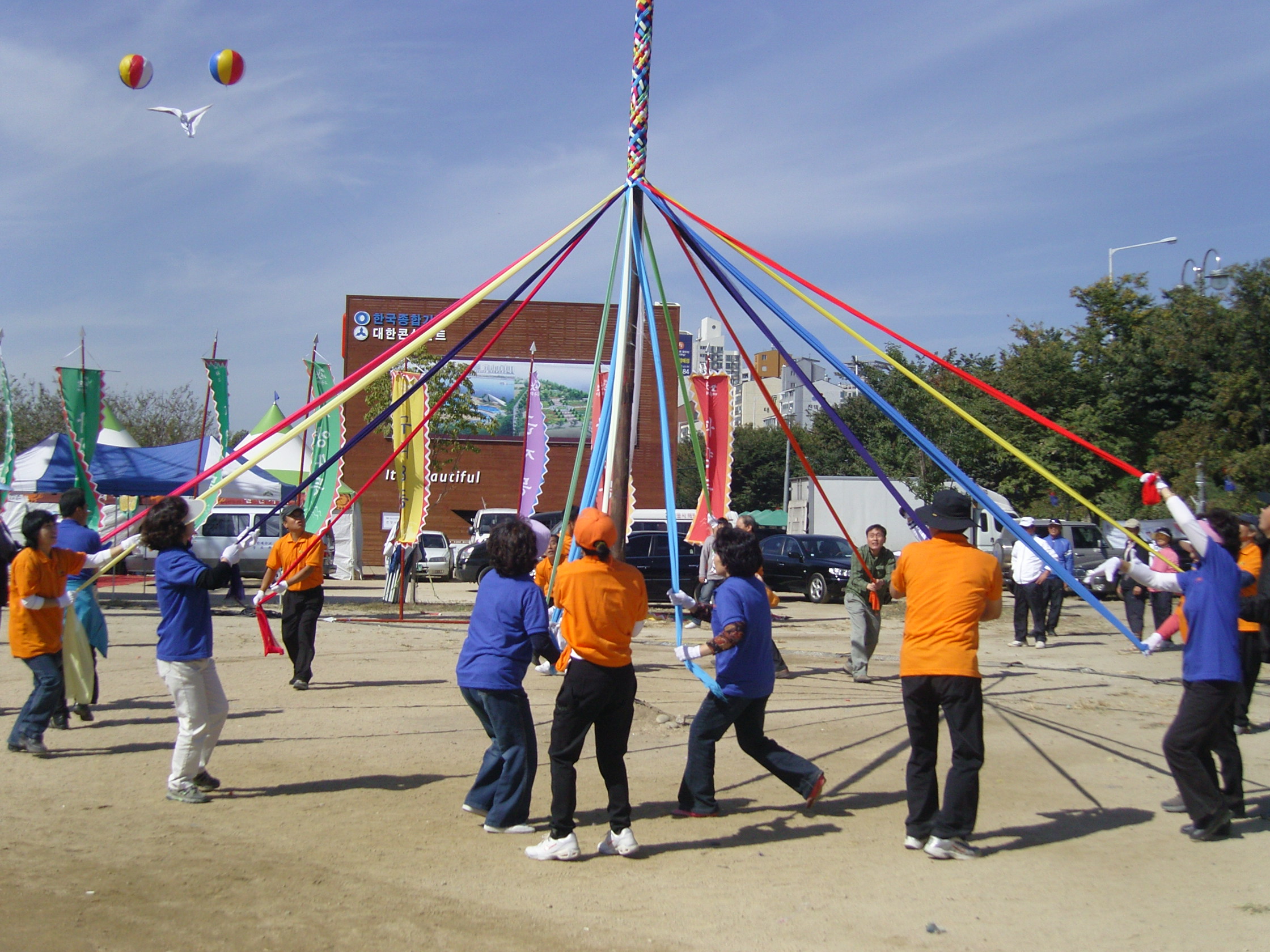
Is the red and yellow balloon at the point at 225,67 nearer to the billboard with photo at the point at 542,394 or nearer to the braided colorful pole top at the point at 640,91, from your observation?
the braided colorful pole top at the point at 640,91

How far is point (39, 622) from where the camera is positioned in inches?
257

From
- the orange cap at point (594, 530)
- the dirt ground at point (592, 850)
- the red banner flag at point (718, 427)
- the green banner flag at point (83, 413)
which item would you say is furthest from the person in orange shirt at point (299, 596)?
the red banner flag at point (718, 427)

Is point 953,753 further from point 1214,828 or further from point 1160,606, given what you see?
point 1160,606

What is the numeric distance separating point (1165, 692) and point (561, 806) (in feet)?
25.1

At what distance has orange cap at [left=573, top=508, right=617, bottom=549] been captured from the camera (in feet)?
16.0

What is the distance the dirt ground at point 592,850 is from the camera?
13.0ft

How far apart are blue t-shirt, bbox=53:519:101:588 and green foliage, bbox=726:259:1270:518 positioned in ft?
62.2

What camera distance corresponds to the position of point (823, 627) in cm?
1583

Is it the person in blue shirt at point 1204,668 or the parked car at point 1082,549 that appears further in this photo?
the parked car at point 1082,549

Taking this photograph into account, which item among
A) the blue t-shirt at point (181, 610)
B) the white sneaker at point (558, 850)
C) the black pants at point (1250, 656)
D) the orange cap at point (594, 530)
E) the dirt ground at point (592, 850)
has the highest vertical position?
the orange cap at point (594, 530)

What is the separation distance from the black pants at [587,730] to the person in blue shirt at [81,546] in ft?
12.9

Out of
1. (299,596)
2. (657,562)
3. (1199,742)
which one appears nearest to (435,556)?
(657,562)

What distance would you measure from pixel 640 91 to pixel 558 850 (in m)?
4.93

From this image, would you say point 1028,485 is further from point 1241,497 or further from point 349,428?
point 349,428
